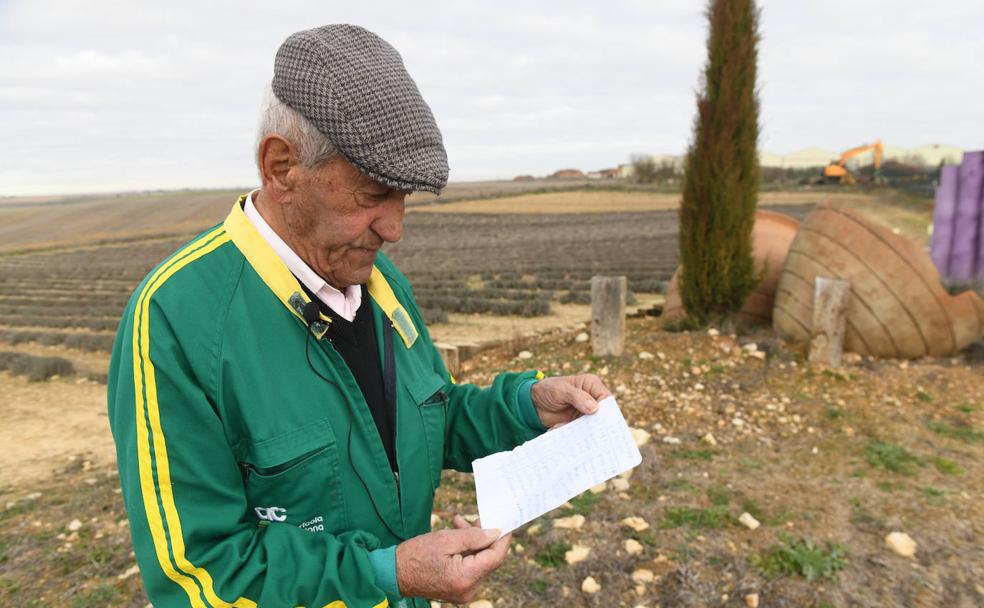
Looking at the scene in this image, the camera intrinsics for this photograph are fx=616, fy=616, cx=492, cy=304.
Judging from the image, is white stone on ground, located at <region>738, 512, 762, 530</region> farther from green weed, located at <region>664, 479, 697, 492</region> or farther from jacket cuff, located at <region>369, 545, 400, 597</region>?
jacket cuff, located at <region>369, 545, 400, 597</region>

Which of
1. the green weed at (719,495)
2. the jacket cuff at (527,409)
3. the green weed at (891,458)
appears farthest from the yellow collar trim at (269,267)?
the green weed at (891,458)

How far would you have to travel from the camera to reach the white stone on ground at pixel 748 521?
11.3 feet

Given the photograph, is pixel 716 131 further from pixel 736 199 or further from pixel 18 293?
pixel 18 293

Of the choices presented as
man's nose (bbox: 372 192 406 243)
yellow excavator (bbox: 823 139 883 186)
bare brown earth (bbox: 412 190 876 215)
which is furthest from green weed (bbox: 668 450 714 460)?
yellow excavator (bbox: 823 139 883 186)

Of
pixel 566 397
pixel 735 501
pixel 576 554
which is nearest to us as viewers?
pixel 566 397

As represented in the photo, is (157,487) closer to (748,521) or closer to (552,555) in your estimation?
(552,555)

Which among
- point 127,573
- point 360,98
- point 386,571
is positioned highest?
point 360,98

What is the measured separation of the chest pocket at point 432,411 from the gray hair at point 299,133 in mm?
617

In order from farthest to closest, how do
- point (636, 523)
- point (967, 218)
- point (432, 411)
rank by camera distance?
point (967, 218), point (636, 523), point (432, 411)

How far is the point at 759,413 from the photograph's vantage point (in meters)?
5.06

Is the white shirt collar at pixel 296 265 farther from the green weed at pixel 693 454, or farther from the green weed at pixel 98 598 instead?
the green weed at pixel 693 454

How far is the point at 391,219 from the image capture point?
56.0 inches

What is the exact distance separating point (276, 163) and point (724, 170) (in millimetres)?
6486

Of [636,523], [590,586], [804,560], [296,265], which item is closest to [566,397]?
[296,265]
